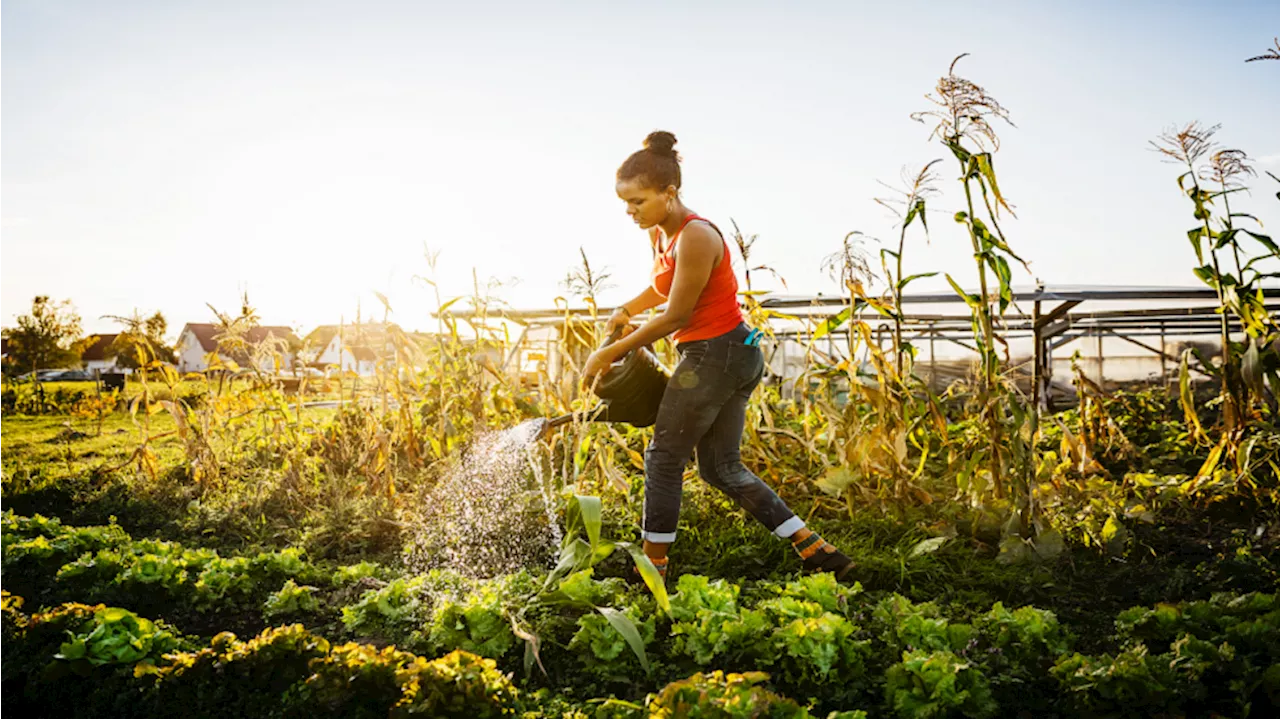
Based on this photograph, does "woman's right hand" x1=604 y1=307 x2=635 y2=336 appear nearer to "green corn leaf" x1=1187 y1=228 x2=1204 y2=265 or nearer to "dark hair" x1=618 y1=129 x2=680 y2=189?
"dark hair" x1=618 y1=129 x2=680 y2=189

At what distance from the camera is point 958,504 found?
3.57 meters

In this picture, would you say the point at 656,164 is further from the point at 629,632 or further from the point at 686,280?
the point at 629,632

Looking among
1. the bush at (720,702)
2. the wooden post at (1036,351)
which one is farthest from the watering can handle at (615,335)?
the wooden post at (1036,351)

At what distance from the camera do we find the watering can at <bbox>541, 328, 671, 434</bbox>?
2824 millimetres

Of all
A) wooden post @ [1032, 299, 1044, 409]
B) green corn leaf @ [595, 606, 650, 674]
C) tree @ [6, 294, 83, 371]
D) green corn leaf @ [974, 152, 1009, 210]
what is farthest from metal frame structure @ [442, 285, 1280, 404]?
tree @ [6, 294, 83, 371]

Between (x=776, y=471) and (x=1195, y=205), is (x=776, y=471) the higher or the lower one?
the lower one

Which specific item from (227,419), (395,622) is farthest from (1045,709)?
(227,419)

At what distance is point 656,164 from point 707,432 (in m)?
0.93

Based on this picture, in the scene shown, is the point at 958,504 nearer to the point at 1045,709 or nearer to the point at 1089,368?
the point at 1045,709

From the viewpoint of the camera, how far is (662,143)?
107 inches

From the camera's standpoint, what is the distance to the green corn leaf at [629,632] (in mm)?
2076

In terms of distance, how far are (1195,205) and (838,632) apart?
257 centimetres

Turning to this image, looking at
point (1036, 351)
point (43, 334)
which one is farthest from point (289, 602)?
point (43, 334)

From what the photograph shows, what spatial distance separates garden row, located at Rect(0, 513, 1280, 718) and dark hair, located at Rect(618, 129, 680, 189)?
126cm
